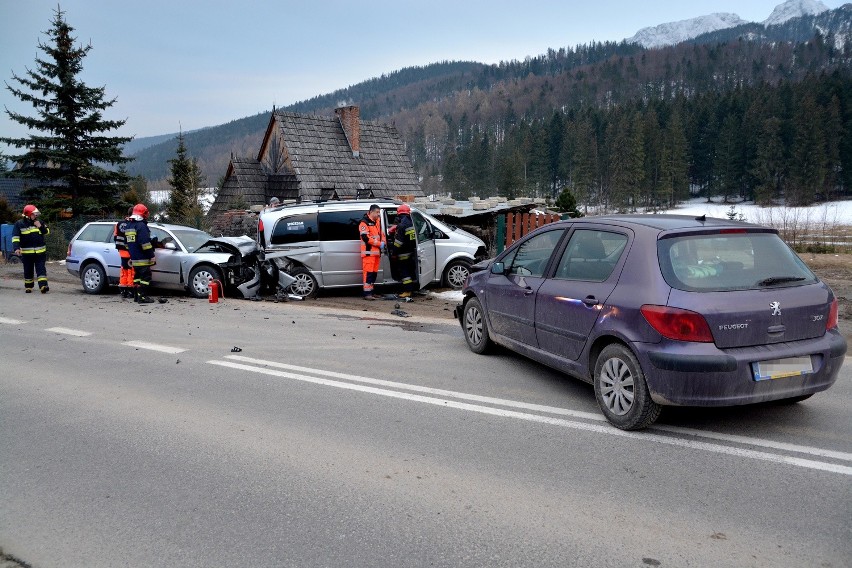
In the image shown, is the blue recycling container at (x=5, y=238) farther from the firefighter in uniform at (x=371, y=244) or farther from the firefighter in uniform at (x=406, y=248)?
the firefighter in uniform at (x=406, y=248)

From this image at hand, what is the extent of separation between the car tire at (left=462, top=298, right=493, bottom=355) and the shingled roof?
74.3 ft

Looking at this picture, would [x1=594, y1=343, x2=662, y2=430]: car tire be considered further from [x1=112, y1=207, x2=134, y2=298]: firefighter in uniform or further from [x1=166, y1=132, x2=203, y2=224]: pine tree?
[x1=166, y1=132, x2=203, y2=224]: pine tree

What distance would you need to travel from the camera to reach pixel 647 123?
9338cm

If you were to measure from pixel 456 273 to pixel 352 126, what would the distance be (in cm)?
2011

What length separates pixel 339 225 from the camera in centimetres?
1323

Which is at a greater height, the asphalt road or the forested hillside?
the forested hillside

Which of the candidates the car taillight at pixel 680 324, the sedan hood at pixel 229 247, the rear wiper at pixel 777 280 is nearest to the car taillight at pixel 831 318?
the rear wiper at pixel 777 280

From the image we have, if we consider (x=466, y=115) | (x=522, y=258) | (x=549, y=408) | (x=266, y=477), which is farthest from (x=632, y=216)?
(x=466, y=115)

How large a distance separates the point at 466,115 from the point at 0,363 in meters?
155

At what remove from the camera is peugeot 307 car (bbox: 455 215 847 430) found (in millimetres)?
4551

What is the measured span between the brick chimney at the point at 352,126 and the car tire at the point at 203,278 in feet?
63.2

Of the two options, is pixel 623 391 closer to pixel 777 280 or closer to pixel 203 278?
pixel 777 280

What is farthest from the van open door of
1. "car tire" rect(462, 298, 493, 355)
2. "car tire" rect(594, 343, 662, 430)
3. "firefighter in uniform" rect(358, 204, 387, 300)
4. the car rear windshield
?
the car rear windshield

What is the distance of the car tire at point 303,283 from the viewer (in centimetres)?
1322
